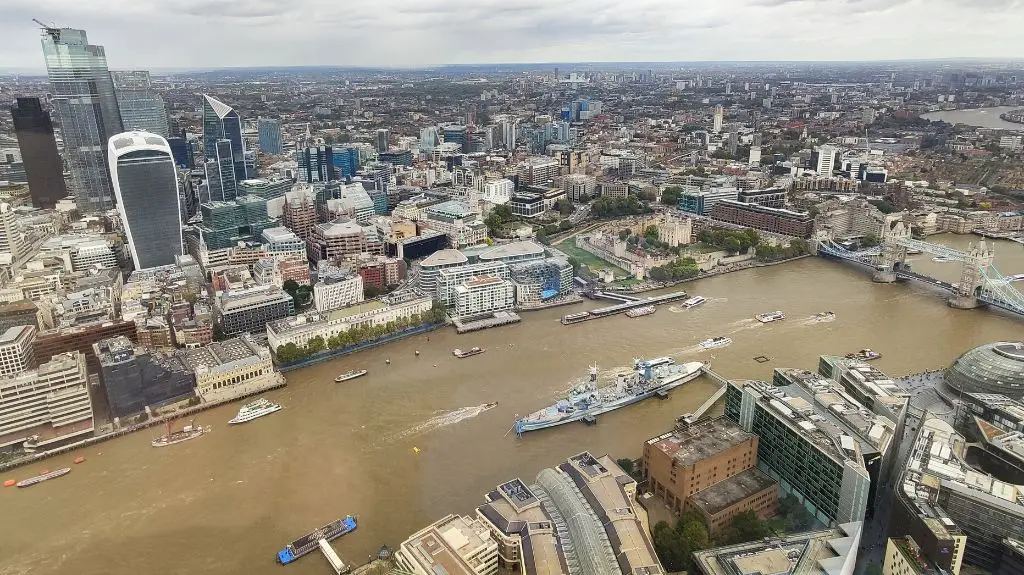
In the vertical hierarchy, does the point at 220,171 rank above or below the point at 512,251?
above

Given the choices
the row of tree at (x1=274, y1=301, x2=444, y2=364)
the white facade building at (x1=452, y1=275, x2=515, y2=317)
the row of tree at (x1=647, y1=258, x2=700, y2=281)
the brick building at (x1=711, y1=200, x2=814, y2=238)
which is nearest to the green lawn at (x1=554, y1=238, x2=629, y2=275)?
the row of tree at (x1=647, y1=258, x2=700, y2=281)

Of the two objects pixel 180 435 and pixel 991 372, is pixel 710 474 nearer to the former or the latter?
pixel 991 372

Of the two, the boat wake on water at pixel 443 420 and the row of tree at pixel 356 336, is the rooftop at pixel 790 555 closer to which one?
the boat wake on water at pixel 443 420

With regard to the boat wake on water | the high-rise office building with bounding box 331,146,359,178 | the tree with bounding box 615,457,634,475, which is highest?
the high-rise office building with bounding box 331,146,359,178

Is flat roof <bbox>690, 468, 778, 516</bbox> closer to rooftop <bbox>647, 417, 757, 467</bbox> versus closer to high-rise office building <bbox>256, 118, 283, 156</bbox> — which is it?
rooftop <bbox>647, 417, 757, 467</bbox>

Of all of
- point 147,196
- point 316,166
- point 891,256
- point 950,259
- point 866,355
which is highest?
point 147,196

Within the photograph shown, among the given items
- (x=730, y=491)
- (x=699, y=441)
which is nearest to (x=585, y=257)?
(x=699, y=441)
